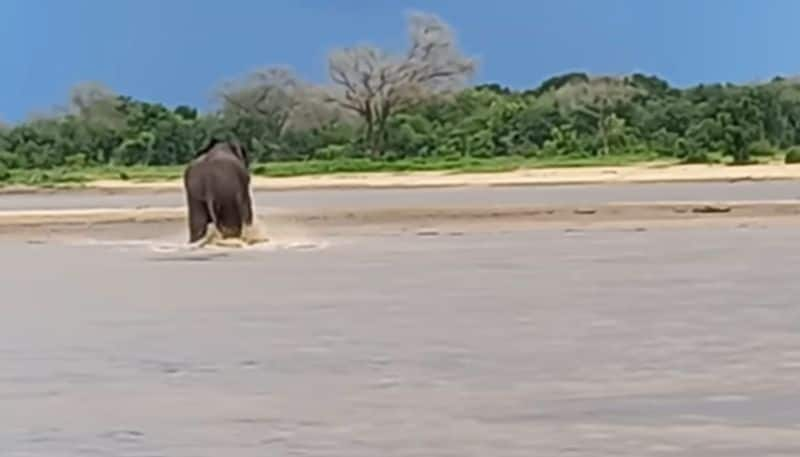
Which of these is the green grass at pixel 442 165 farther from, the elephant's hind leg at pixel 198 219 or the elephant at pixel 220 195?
the elephant at pixel 220 195

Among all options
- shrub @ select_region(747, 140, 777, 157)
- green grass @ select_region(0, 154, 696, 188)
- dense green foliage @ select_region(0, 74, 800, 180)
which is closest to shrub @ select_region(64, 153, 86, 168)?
dense green foliage @ select_region(0, 74, 800, 180)

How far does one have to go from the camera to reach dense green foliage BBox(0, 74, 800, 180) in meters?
49.5

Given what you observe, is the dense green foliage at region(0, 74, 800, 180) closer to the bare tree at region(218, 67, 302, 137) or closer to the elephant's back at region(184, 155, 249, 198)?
the bare tree at region(218, 67, 302, 137)

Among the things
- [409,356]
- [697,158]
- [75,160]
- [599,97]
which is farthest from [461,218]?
[599,97]

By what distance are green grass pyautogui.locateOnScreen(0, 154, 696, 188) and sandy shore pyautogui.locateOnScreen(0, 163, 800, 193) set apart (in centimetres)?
99

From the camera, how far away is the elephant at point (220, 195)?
865 inches

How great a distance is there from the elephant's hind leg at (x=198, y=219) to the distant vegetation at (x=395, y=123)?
2345cm

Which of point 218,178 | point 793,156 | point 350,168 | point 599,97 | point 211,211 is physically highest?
point 599,97

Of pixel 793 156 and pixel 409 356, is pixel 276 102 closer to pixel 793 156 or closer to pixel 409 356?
pixel 793 156

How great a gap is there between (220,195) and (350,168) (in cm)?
2369

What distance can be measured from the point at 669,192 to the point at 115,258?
15238 mm

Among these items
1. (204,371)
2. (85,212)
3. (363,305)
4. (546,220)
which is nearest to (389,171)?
(85,212)

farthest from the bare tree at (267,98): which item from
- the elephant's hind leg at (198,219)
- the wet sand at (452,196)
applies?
the elephant's hind leg at (198,219)

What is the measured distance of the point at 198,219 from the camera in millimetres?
22328
